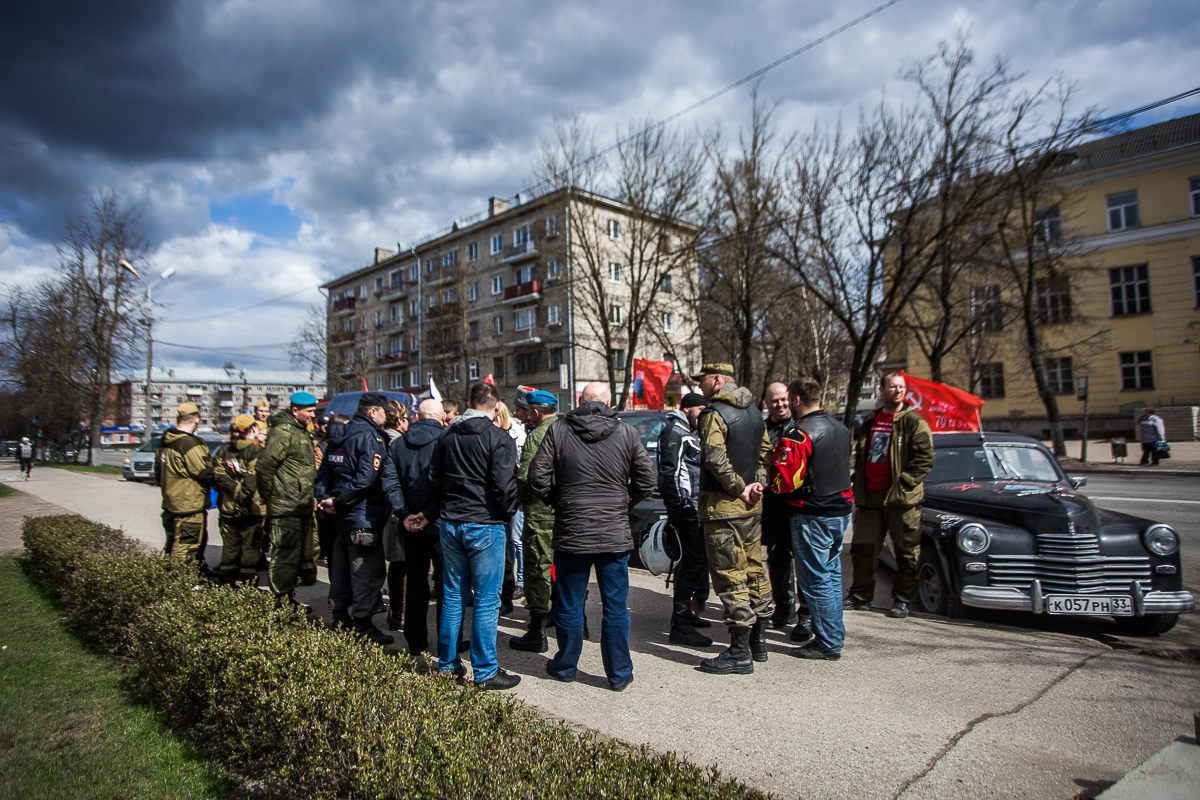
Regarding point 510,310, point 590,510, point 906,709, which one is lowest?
point 906,709

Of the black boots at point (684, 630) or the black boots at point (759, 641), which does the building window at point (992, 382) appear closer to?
the black boots at point (684, 630)

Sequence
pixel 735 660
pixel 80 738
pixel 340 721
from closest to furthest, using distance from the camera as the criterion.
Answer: pixel 340 721 → pixel 80 738 → pixel 735 660

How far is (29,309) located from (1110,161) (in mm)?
54405

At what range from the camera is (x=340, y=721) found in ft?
9.02

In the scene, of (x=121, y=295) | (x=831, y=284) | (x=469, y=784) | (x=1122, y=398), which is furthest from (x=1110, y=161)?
(x=121, y=295)

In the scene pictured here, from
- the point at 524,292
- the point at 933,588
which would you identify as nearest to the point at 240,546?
the point at 933,588

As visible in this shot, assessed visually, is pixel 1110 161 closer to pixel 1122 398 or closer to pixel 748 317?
pixel 1122 398

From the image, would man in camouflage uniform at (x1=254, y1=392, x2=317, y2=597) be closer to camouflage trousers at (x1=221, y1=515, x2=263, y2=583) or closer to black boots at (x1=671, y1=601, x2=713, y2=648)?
camouflage trousers at (x1=221, y1=515, x2=263, y2=583)

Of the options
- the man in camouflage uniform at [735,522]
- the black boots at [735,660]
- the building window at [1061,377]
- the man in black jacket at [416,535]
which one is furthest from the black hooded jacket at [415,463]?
the building window at [1061,377]

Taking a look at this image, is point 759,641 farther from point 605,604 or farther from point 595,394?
point 595,394

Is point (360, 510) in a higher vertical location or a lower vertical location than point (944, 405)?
lower

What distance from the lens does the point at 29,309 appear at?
→ 32.7 meters

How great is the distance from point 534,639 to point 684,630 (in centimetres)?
116

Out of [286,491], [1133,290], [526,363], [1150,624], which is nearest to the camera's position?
[1150,624]
